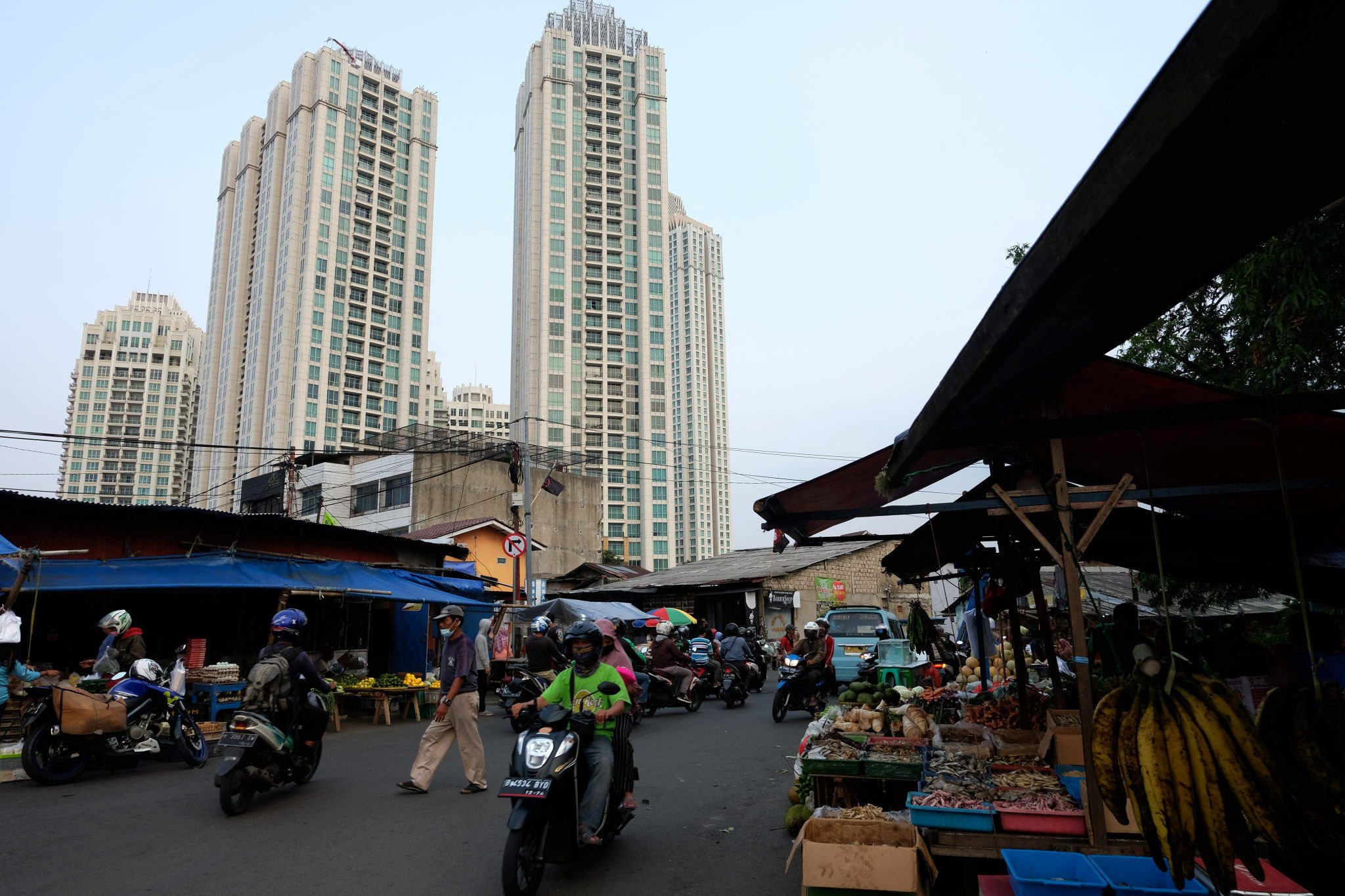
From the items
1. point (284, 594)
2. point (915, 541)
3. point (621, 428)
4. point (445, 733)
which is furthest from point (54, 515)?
point (621, 428)

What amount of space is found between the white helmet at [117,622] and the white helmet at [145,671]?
1.41m

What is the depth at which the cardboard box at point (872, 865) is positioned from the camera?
13.3ft

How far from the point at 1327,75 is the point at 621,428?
87.4 m

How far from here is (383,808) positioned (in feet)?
23.4

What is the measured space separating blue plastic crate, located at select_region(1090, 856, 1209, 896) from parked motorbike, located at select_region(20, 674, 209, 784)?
9268 mm

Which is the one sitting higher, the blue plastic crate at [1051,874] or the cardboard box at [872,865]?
the blue plastic crate at [1051,874]

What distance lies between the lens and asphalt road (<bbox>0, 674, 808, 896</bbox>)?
510cm

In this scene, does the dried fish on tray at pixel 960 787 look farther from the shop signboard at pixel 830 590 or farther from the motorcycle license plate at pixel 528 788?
the shop signboard at pixel 830 590

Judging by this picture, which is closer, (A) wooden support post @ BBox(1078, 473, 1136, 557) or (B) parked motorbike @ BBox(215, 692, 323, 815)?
(A) wooden support post @ BBox(1078, 473, 1136, 557)

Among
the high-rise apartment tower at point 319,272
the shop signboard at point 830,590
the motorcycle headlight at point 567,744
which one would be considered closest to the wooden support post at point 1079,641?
the motorcycle headlight at point 567,744

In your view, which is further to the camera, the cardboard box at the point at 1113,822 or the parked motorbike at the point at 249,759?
the parked motorbike at the point at 249,759

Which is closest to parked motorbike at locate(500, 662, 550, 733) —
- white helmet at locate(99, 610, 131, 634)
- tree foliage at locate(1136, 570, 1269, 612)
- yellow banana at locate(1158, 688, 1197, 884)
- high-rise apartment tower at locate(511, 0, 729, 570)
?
yellow banana at locate(1158, 688, 1197, 884)

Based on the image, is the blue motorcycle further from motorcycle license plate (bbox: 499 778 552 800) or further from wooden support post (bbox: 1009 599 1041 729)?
wooden support post (bbox: 1009 599 1041 729)

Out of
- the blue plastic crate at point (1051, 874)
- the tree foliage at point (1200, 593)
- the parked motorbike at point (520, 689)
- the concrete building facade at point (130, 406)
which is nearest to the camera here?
the blue plastic crate at point (1051, 874)
